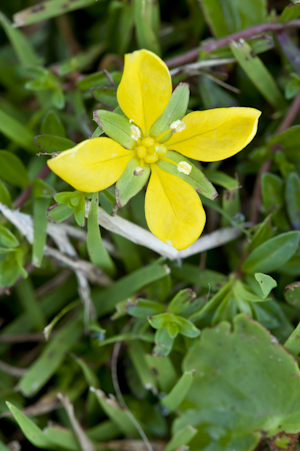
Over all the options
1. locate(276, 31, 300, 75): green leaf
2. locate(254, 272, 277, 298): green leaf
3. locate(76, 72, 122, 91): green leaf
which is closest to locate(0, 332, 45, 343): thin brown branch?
locate(254, 272, 277, 298): green leaf

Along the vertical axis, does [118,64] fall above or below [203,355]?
above

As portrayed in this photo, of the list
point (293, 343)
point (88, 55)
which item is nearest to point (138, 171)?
point (293, 343)

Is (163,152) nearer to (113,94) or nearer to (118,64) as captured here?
(113,94)

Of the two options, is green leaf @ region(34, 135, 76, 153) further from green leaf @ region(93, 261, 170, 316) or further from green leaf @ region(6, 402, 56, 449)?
green leaf @ region(6, 402, 56, 449)

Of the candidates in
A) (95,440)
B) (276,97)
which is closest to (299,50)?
(276,97)

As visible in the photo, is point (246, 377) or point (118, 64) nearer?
point (246, 377)

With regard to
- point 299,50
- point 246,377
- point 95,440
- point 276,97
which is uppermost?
point 299,50

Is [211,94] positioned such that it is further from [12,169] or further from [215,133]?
[12,169]
